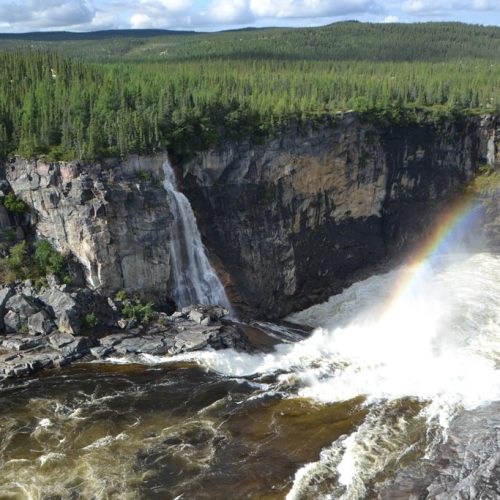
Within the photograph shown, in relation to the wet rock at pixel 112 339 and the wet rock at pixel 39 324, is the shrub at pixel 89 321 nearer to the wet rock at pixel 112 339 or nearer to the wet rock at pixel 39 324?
the wet rock at pixel 112 339

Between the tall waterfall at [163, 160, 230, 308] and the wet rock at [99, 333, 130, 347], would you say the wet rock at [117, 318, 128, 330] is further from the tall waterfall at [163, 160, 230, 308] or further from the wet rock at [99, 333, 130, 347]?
the tall waterfall at [163, 160, 230, 308]

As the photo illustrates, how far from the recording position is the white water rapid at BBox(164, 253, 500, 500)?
33125 mm

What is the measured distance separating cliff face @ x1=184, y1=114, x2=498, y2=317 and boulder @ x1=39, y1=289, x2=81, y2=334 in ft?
58.5

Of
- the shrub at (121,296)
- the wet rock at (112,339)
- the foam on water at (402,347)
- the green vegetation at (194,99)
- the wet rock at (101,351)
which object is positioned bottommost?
the foam on water at (402,347)

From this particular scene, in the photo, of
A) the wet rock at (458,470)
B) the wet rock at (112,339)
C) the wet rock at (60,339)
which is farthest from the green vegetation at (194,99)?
the wet rock at (458,470)

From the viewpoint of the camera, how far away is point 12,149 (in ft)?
175

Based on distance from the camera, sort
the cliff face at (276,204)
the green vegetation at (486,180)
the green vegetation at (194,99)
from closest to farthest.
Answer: the cliff face at (276,204) → the green vegetation at (194,99) → the green vegetation at (486,180)

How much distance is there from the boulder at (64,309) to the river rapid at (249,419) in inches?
172

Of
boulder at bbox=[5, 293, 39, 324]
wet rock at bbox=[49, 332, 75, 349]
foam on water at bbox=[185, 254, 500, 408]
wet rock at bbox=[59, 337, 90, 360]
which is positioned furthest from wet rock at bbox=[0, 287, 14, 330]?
foam on water at bbox=[185, 254, 500, 408]

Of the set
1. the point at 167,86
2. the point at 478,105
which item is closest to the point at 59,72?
the point at 167,86

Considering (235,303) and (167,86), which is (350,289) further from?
(167,86)

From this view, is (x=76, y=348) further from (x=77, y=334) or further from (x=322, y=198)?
(x=322, y=198)

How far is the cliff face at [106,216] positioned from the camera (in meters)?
50.0

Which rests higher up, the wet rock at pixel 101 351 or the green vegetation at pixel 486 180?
the green vegetation at pixel 486 180
